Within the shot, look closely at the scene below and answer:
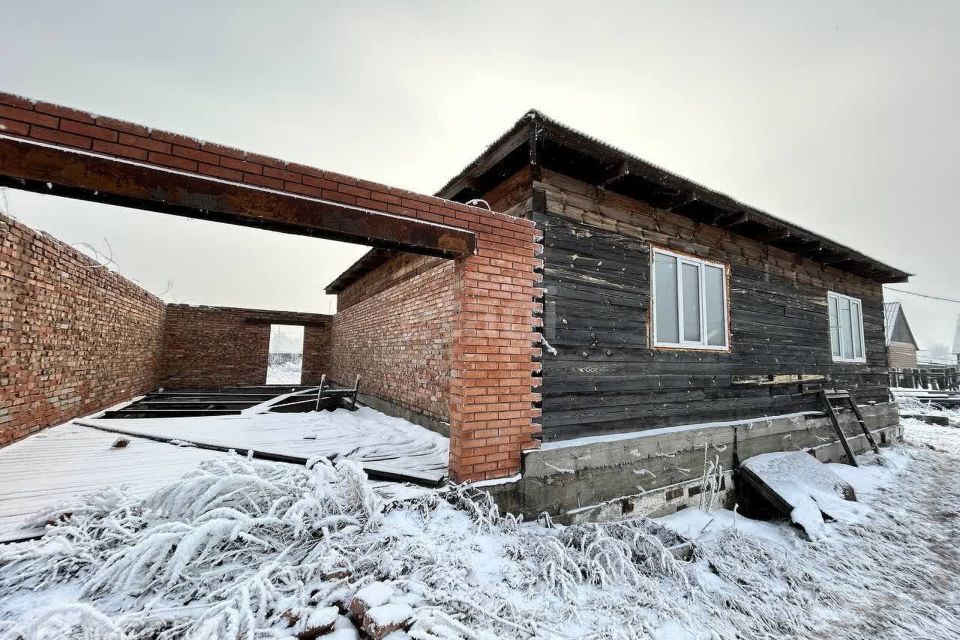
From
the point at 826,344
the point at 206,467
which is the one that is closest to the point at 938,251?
the point at 826,344

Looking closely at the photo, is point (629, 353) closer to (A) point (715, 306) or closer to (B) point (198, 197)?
(A) point (715, 306)

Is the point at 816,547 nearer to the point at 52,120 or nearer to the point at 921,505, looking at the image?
the point at 921,505

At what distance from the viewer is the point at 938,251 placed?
275 feet

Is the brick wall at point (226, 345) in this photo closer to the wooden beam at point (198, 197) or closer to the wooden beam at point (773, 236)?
the wooden beam at point (198, 197)

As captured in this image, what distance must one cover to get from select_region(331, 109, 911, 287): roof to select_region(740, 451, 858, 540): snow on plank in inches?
155

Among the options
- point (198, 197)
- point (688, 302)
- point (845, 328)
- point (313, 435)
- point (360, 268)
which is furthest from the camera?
point (360, 268)

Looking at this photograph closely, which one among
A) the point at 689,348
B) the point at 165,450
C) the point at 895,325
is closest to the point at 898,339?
the point at 895,325

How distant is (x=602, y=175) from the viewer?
15.7 feet

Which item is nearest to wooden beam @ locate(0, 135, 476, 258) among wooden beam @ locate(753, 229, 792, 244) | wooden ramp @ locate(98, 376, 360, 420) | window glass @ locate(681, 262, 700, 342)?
window glass @ locate(681, 262, 700, 342)

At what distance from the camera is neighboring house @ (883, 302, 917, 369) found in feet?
96.2

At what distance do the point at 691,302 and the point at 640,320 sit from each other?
134 cm

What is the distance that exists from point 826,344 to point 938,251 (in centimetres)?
12403

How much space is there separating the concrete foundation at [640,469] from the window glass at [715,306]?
1.41 metres

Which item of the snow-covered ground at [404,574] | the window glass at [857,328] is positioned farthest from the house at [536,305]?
the snow-covered ground at [404,574]
